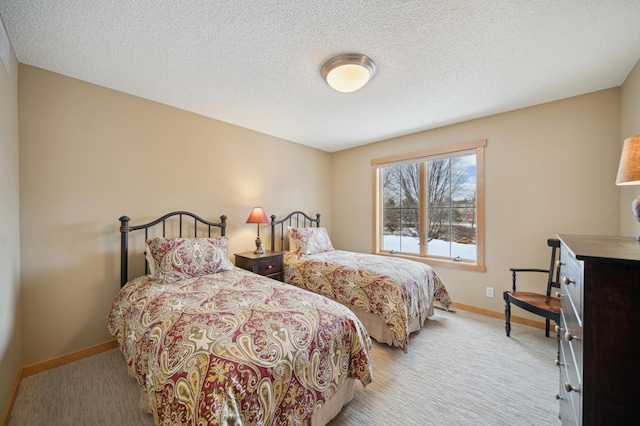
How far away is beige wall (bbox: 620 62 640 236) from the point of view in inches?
80.0

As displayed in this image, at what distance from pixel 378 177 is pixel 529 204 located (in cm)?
203

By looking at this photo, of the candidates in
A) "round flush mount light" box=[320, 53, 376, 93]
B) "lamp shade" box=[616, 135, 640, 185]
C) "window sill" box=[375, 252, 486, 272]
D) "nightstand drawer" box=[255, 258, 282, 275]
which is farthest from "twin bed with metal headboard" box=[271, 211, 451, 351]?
"round flush mount light" box=[320, 53, 376, 93]

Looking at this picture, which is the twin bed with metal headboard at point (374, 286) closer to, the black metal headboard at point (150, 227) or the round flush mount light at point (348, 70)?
the black metal headboard at point (150, 227)

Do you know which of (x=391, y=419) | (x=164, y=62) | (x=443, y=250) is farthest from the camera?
(x=443, y=250)

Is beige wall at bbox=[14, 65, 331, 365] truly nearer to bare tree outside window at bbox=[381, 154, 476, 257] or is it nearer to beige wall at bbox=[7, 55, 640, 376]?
beige wall at bbox=[7, 55, 640, 376]

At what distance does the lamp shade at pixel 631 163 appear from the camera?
1.30 meters

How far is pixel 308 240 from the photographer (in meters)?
3.56

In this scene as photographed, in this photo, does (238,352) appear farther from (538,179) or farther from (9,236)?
(538,179)

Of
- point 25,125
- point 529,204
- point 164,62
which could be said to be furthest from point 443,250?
point 25,125

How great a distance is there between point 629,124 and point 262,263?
3774 millimetres

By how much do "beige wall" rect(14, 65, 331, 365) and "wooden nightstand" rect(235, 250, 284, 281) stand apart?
727mm

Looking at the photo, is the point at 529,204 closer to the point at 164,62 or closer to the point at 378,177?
the point at 378,177

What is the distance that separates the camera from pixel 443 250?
3.59m

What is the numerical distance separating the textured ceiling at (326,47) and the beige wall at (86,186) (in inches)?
10.0
